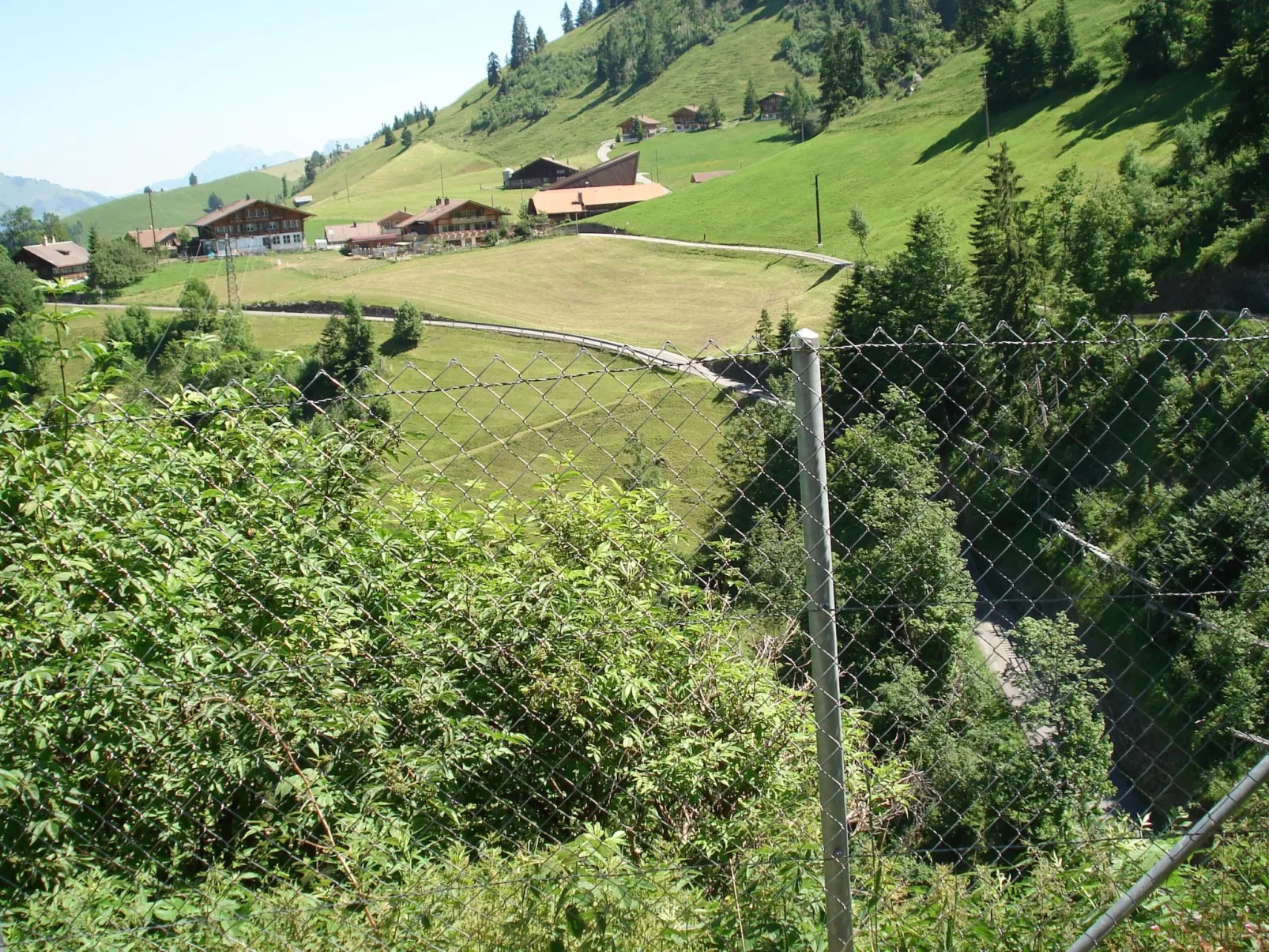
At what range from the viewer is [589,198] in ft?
252

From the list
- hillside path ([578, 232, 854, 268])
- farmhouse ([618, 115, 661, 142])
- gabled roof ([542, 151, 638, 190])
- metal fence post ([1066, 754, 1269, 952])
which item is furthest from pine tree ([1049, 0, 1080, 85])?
metal fence post ([1066, 754, 1269, 952])

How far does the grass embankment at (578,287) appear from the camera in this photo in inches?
1869

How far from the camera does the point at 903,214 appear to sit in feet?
167

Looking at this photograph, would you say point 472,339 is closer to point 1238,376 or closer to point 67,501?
point 1238,376

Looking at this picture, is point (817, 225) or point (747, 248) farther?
point (747, 248)

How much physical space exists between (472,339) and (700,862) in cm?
4513

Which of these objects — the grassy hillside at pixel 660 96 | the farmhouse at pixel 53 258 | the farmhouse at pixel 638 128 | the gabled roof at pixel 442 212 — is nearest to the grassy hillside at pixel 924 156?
the gabled roof at pixel 442 212

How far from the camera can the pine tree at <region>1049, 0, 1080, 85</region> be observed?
5531cm

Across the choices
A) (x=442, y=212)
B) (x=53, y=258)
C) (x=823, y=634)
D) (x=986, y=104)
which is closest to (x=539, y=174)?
(x=442, y=212)

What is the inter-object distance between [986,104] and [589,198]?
32061 mm

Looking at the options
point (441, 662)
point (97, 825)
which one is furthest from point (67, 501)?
point (441, 662)

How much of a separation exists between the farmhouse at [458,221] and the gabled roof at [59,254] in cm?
2472

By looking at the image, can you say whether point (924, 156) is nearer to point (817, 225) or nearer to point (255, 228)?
point (817, 225)

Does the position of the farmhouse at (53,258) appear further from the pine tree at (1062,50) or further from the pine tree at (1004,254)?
the pine tree at (1062,50)
